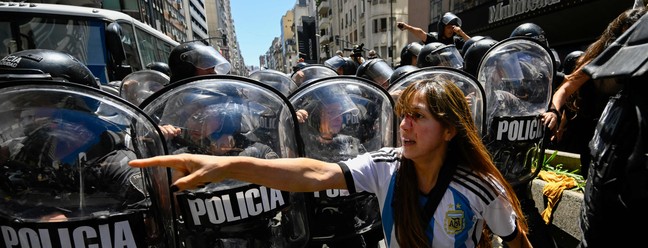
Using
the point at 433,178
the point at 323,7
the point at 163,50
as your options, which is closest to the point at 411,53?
the point at 433,178

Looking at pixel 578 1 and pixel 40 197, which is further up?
pixel 578 1

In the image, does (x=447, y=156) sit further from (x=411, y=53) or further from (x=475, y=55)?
(x=411, y=53)

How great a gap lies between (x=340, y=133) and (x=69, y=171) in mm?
1369

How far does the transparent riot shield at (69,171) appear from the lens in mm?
1277

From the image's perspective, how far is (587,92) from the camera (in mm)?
3375

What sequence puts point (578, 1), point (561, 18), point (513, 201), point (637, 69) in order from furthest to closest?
point (561, 18)
point (578, 1)
point (513, 201)
point (637, 69)

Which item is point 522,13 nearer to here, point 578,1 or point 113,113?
point 578,1

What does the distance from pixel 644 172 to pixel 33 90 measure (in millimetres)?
2150

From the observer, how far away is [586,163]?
2.71 m

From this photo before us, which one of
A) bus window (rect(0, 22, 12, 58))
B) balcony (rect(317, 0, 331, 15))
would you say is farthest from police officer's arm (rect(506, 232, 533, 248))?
balcony (rect(317, 0, 331, 15))

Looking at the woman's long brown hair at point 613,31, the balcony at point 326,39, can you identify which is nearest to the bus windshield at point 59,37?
the woman's long brown hair at point 613,31

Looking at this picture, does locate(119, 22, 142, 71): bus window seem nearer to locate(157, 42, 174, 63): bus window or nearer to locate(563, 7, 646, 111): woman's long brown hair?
locate(157, 42, 174, 63): bus window

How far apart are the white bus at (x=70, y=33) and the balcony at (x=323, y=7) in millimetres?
52719

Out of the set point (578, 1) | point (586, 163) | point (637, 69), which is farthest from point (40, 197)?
point (578, 1)
